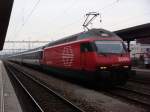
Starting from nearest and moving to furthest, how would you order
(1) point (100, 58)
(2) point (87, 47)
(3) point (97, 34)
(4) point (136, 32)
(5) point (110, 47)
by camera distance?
(1) point (100, 58) < (5) point (110, 47) < (2) point (87, 47) < (3) point (97, 34) < (4) point (136, 32)

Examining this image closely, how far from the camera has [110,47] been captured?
1558 centimetres

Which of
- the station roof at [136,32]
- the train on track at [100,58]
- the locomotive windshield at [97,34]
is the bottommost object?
the train on track at [100,58]

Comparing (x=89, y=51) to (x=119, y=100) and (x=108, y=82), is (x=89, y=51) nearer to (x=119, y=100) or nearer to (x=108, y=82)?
(x=108, y=82)

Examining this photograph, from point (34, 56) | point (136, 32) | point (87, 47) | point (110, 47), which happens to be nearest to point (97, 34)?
point (87, 47)

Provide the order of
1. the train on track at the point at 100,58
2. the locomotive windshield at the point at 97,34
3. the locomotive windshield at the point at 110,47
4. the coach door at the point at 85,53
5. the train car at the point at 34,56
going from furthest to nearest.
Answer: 1. the train car at the point at 34,56
2. the locomotive windshield at the point at 97,34
3. the coach door at the point at 85,53
4. the locomotive windshield at the point at 110,47
5. the train on track at the point at 100,58

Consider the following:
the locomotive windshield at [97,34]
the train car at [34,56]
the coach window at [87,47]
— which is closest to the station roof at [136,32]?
the locomotive windshield at [97,34]

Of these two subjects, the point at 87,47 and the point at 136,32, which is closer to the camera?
the point at 87,47

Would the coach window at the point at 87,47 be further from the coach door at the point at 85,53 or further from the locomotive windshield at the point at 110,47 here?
the locomotive windshield at the point at 110,47

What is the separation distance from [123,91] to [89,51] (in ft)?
8.27

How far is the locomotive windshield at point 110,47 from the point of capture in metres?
15.3

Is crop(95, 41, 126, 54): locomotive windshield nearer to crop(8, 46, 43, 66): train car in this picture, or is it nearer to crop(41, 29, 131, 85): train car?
crop(41, 29, 131, 85): train car

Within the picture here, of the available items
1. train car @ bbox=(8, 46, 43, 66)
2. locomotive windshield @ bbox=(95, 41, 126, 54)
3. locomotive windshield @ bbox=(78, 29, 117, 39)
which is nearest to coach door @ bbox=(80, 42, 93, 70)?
locomotive windshield @ bbox=(95, 41, 126, 54)

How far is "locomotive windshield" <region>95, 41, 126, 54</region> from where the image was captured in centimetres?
Result: 1534

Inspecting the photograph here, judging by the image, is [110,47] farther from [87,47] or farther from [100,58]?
[87,47]
